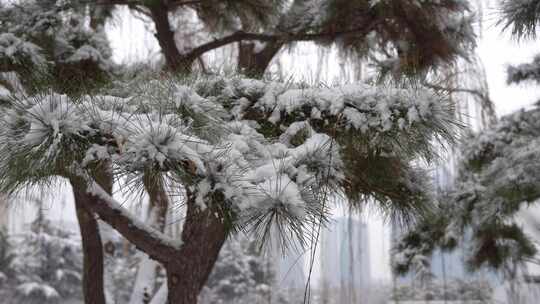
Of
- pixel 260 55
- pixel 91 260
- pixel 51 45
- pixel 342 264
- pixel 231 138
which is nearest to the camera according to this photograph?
pixel 231 138

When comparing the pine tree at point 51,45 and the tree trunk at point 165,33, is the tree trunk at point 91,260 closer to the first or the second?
the pine tree at point 51,45

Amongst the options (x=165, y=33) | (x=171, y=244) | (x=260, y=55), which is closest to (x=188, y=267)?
(x=171, y=244)

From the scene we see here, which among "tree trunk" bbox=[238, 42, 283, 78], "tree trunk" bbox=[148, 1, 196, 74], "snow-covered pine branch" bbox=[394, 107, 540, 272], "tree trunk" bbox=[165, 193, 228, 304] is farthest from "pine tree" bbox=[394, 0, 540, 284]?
"tree trunk" bbox=[148, 1, 196, 74]

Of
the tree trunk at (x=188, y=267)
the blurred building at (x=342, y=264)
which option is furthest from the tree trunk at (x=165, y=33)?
the blurred building at (x=342, y=264)

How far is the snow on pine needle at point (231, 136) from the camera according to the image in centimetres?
58

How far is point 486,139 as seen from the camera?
2021 mm

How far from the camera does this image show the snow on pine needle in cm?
58

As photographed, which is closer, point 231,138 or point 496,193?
point 231,138

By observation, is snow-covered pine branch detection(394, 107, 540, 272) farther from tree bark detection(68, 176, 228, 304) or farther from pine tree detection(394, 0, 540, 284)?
tree bark detection(68, 176, 228, 304)

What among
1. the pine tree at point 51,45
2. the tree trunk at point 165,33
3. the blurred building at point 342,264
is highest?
the tree trunk at point 165,33

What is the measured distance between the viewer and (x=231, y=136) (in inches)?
29.0

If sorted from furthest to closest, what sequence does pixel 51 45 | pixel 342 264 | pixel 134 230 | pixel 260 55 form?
pixel 342 264, pixel 260 55, pixel 51 45, pixel 134 230

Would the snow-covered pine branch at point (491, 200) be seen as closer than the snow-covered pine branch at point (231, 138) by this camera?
No

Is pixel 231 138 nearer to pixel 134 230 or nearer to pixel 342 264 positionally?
pixel 134 230
